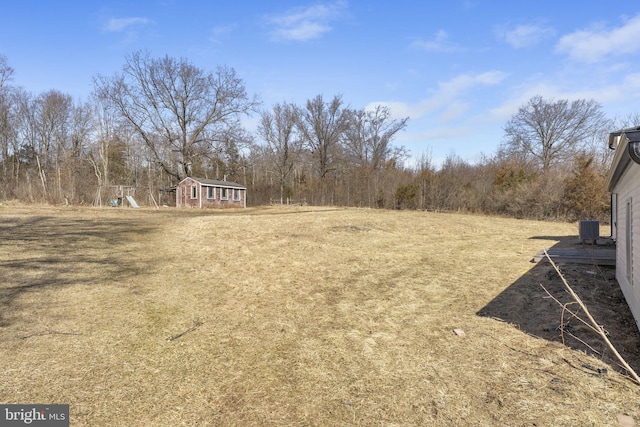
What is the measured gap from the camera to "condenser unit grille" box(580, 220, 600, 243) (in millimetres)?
10211

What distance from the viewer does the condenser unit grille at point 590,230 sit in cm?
1021

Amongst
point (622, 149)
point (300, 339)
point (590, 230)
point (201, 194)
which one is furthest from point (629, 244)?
point (201, 194)

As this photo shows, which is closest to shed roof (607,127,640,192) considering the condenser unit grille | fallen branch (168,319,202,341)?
the condenser unit grille

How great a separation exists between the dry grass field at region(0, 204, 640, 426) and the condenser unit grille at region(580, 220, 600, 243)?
2.64m

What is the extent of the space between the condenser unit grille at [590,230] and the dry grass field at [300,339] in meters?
2.64

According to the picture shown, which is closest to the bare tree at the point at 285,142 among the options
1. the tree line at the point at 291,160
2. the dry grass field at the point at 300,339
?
the tree line at the point at 291,160

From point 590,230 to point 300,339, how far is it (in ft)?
32.5

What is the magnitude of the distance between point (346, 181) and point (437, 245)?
17.6 meters

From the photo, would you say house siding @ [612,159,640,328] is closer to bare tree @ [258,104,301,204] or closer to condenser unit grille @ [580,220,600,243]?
condenser unit grille @ [580,220,600,243]

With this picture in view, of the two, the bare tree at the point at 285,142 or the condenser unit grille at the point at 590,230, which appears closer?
the condenser unit grille at the point at 590,230

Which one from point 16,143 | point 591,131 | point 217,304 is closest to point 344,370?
point 217,304

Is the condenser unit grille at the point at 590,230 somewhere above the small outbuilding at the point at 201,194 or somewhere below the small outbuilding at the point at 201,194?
below

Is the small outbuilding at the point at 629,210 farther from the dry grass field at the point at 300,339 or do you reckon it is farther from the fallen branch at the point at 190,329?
the fallen branch at the point at 190,329

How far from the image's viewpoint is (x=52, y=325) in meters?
4.71
